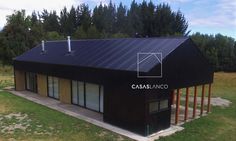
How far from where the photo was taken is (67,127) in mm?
12211

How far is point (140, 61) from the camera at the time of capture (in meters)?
11.8

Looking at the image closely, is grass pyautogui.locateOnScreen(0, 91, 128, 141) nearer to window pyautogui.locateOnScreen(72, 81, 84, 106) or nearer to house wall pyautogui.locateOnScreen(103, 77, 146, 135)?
house wall pyautogui.locateOnScreen(103, 77, 146, 135)

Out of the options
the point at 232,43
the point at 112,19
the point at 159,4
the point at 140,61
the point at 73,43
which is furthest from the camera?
the point at 112,19

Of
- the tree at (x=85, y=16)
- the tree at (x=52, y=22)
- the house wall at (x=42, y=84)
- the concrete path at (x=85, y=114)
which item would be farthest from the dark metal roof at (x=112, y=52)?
the tree at (x=52, y=22)

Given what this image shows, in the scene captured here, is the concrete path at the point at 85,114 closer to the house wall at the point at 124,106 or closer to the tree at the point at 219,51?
the house wall at the point at 124,106

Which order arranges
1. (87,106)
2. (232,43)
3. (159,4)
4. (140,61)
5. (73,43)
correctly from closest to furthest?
(140,61)
(87,106)
(73,43)
(232,43)
(159,4)

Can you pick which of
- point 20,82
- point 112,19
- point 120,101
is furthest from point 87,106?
point 112,19

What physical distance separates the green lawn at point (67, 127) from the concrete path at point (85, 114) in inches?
15.9

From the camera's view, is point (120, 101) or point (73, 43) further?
point (73, 43)

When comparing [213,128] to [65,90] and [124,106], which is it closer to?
[124,106]

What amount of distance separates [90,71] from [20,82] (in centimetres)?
1078

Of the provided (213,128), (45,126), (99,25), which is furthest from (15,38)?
(213,128)

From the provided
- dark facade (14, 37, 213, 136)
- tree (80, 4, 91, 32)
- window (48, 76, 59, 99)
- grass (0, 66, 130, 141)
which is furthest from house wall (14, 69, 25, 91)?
tree (80, 4, 91, 32)

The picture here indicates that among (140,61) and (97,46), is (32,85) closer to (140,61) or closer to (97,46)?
(97,46)
